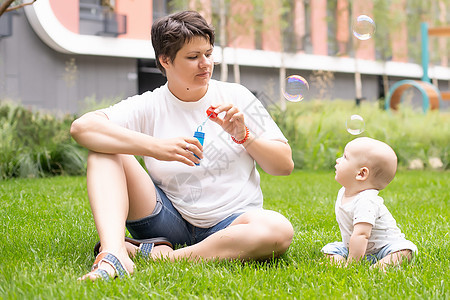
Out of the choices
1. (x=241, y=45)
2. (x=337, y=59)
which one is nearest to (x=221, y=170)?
(x=241, y=45)

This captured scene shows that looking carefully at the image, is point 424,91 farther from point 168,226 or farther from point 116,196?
point 116,196

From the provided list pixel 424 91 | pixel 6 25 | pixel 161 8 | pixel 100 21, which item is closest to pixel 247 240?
pixel 424 91

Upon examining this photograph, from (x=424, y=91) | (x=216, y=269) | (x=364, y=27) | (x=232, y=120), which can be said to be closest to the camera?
(x=216, y=269)

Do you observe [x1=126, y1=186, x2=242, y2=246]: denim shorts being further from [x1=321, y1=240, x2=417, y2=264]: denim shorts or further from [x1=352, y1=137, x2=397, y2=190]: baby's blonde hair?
[x1=352, y1=137, x2=397, y2=190]: baby's blonde hair

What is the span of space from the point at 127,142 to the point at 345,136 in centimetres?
560

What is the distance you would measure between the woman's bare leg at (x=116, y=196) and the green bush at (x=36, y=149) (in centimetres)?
363

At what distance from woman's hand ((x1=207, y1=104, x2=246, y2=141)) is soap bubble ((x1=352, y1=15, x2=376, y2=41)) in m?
1.26

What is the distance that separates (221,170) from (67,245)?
2.43 feet

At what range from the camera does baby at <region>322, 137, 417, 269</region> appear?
197cm

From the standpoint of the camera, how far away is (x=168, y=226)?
219cm

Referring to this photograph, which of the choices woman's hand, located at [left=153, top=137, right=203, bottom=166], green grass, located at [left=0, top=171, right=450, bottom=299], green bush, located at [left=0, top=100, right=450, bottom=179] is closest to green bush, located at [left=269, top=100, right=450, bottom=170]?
green bush, located at [left=0, top=100, right=450, bottom=179]

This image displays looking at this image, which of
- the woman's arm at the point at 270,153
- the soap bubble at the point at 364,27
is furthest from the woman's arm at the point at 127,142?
the soap bubble at the point at 364,27

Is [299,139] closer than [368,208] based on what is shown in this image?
No

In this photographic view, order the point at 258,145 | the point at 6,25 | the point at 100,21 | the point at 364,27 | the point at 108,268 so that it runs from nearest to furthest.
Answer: the point at 108,268 < the point at 258,145 < the point at 364,27 < the point at 6,25 < the point at 100,21
